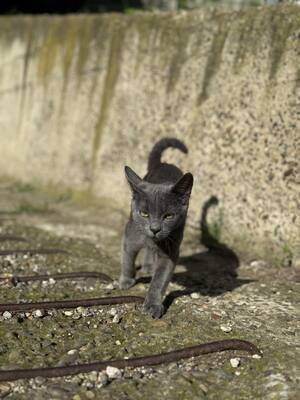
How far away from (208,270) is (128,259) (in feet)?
3.70

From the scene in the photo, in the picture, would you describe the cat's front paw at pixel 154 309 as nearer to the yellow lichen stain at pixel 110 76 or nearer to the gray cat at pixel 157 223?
the gray cat at pixel 157 223

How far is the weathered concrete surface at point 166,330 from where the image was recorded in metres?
3.35

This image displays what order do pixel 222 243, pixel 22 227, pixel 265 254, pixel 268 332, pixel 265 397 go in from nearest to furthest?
pixel 265 397 < pixel 268 332 < pixel 265 254 < pixel 222 243 < pixel 22 227

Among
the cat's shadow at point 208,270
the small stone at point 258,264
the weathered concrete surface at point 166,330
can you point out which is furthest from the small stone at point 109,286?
the small stone at point 258,264

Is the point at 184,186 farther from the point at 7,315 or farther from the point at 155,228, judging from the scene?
the point at 7,315

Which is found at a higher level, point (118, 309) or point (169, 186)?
point (169, 186)

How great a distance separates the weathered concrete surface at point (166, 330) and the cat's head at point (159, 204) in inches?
25.9

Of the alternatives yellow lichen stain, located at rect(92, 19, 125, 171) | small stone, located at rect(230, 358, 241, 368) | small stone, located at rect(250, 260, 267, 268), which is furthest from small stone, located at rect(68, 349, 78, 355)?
yellow lichen stain, located at rect(92, 19, 125, 171)

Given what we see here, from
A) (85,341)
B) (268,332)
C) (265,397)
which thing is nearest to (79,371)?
(85,341)

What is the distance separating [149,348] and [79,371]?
581 mm

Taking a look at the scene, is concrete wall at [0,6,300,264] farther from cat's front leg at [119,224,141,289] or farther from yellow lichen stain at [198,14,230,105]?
cat's front leg at [119,224,141,289]

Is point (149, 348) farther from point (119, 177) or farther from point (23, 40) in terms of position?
point (23, 40)

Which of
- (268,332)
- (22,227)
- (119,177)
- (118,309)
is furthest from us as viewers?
(119,177)

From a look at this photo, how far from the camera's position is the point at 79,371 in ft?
11.3
